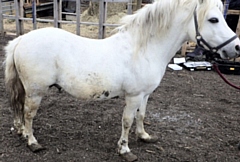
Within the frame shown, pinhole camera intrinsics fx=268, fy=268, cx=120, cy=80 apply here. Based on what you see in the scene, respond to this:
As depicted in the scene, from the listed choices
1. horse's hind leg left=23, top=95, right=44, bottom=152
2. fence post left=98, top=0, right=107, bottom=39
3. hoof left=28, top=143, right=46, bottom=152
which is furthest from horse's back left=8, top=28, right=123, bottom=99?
fence post left=98, top=0, right=107, bottom=39

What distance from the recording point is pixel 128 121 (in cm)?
263

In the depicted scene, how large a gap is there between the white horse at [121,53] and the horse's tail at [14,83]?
0.01m

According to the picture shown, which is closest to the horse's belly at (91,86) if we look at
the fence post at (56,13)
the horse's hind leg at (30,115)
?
the horse's hind leg at (30,115)

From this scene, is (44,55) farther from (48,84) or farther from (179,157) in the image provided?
(179,157)

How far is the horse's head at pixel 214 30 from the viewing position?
87.0 inches

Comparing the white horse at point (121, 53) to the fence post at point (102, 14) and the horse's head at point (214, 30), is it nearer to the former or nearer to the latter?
the horse's head at point (214, 30)

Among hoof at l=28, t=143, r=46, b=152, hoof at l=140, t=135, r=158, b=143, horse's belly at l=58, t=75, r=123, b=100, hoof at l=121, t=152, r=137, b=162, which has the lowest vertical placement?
hoof at l=121, t=152, r=137, b=162

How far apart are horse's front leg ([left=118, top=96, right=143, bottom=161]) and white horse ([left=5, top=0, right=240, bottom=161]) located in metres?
0.01

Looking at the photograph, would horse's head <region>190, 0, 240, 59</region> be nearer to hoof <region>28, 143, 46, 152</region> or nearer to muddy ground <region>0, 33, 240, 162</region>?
muddy ground <region>0, 33, 240, 162</region>

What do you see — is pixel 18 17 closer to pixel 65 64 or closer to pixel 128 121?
pixel 65 64

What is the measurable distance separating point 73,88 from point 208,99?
8.62 ft

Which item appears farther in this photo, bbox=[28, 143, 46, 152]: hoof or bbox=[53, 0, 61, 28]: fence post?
bbox=[53, 0, 61, 28]: fence post

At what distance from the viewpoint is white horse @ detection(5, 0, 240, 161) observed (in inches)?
90.3

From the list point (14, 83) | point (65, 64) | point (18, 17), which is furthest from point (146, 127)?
point (18, 17)
